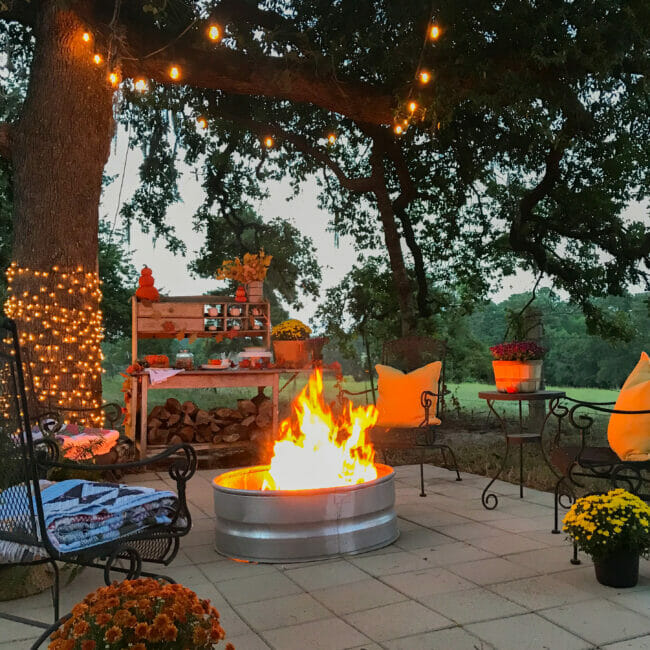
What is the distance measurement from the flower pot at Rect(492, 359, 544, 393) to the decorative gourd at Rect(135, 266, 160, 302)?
146 inches

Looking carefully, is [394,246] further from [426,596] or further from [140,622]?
[140,622]

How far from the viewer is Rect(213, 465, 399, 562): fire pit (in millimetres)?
3479

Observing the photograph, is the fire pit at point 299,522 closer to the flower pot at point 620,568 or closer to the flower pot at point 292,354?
the flower pot at point 620,568

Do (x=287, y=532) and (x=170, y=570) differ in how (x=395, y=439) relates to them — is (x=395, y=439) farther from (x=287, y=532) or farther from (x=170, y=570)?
(x=170, y=570)

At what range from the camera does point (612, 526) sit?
2879 millimetres

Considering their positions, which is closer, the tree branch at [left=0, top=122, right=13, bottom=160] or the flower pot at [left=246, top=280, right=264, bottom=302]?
the tree branch at [left=0, top=122, right=13, bottom=160]

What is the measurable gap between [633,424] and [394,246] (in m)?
6.19

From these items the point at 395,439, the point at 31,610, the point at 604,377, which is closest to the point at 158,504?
the point at 31,610

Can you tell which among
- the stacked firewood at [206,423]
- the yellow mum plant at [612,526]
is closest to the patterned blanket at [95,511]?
the yellow mum plant at [612,526]

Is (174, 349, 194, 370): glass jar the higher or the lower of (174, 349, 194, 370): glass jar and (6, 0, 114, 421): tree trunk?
the lower

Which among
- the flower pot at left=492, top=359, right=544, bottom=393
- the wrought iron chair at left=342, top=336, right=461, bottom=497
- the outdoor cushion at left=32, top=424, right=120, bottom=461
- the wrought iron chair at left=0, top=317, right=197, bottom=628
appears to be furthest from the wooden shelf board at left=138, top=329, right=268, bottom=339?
the wrought iron chair at left=0, top=317, right=197, bottom=628

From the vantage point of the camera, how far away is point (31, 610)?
2859 mm

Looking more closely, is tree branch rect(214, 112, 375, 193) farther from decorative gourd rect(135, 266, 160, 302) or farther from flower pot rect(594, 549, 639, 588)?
flower pot rect(594, 549, 639, 588)

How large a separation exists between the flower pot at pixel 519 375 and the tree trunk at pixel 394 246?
4740mm
